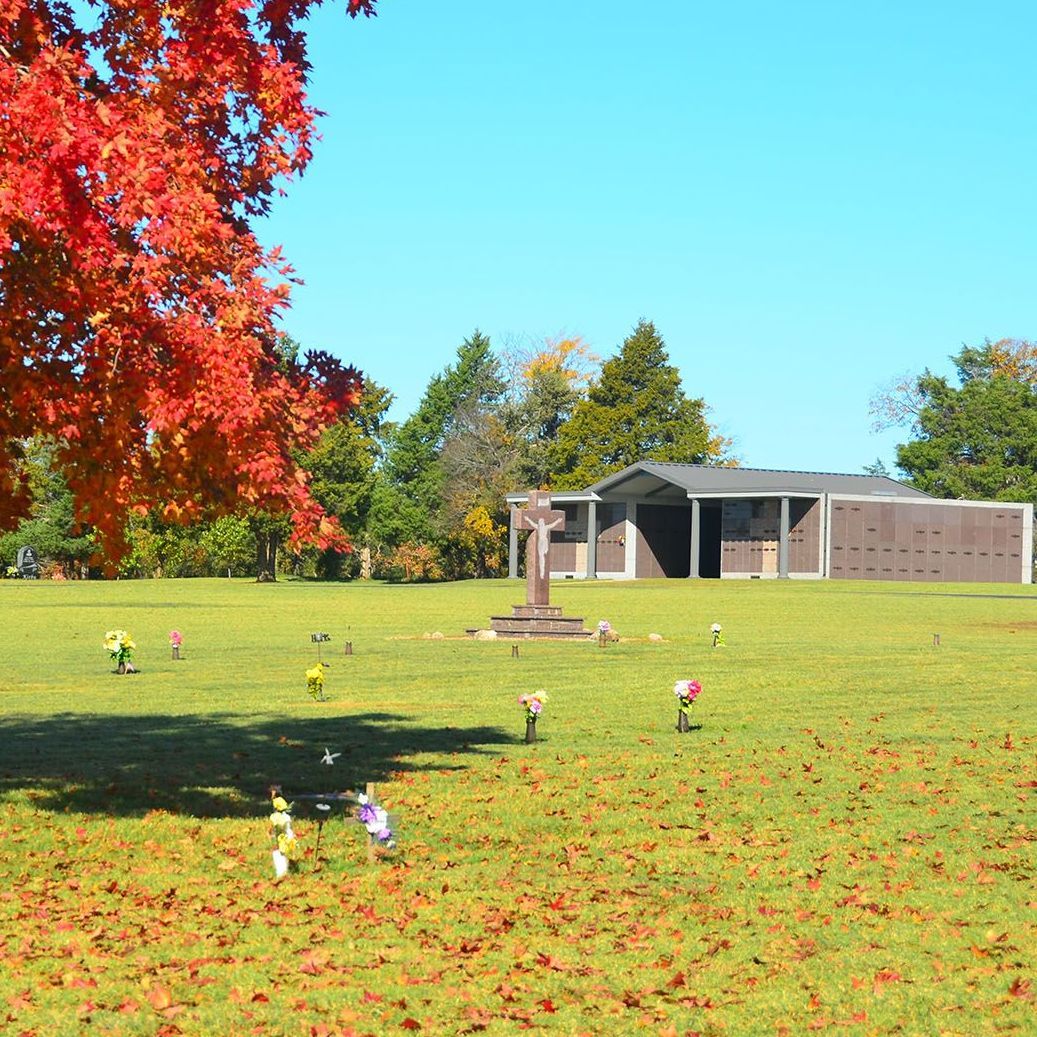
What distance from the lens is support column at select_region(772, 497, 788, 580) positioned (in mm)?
74438

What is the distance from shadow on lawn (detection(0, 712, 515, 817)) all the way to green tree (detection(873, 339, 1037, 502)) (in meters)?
81.1

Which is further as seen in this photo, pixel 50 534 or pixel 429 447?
pixel 429 447

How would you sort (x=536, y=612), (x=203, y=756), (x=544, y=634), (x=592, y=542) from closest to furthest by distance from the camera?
(x=203, y=756) < (x=544, y=634) < (x=536, y=612) < (x=592, y=542)

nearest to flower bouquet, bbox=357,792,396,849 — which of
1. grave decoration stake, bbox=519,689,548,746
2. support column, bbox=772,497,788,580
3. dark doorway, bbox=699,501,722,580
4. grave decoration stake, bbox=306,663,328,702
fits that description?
grave decoration stake, bbox=519,689,548,746

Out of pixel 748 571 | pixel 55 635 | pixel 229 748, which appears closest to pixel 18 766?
pixel 229 748

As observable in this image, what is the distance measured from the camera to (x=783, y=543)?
246 feet

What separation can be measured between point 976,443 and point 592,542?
29.4 metres

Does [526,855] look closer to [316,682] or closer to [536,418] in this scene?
[316,682]

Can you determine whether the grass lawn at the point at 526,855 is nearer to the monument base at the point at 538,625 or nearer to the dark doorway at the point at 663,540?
the monument base at the point at 538,625

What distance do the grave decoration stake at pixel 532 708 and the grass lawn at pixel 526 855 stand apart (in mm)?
294

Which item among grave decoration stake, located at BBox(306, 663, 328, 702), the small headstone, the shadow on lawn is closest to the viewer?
the shadow on lawn

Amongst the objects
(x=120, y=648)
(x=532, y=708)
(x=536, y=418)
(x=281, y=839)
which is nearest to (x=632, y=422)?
(x=536, y=418)

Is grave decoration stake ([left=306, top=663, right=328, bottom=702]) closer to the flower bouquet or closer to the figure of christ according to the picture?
the flower bouquet

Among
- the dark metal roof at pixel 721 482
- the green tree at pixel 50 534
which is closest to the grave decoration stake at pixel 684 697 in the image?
the dark metal roof at pixel 721 482
